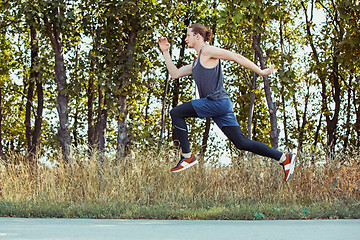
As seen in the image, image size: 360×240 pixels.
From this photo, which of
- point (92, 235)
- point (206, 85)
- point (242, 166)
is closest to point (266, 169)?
point (242, 166)

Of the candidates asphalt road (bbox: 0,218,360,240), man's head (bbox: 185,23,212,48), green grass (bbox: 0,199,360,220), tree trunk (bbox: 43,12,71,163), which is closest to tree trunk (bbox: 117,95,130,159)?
tree trunk (bbox: 43,12,71,163)

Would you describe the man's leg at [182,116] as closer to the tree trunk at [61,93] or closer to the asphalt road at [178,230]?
the asphalt road at [178,230]

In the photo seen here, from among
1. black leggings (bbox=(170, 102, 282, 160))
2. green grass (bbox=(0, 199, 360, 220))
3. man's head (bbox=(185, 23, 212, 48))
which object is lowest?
green grass (bbox=(0, 199, 360, 220))

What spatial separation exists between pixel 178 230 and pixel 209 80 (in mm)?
2117

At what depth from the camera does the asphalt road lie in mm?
4734

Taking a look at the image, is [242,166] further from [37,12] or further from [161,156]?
[37,12]

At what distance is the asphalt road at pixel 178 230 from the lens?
15.5 ft

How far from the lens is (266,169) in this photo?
9766 millimetres

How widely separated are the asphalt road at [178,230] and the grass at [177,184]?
7.40 ft

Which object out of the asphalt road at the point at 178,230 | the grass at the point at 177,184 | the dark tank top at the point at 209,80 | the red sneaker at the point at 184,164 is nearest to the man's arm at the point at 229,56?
the dark tank top at the point at 209,80

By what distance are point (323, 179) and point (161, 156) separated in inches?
133

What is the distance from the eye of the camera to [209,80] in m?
6.24

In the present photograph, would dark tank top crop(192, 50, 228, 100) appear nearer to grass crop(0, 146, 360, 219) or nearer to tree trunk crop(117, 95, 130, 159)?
grass crop(0, 146, 360, 219)

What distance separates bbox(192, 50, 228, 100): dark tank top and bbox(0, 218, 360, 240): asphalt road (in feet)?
5.52
